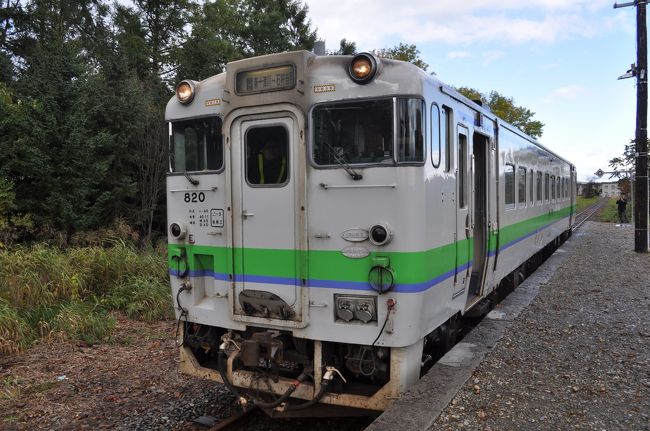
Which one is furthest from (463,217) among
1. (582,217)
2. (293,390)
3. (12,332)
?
(582,217)

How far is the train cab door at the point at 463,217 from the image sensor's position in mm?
4973

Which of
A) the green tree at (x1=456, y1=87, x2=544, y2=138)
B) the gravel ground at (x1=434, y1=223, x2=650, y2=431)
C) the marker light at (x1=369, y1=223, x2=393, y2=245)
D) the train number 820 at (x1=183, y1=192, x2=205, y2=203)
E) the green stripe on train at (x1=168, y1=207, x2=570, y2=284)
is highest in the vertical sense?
the green tree at (x1=456, y1=87, x2=544, y2=138)

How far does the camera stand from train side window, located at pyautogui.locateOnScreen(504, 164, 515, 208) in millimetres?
7427

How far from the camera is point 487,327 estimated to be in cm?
658

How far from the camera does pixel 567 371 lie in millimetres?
5152

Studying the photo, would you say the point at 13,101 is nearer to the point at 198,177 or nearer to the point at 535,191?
the point at 198,177

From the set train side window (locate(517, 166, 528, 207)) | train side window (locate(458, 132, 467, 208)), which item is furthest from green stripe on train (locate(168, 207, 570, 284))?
train side window (locate(517, 166, 528, 207))

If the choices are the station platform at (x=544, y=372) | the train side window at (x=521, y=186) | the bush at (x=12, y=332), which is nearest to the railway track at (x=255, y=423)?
the station platform at (x=544, y=372)

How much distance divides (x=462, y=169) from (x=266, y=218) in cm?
219

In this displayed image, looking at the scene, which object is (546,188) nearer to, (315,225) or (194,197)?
(315,225)

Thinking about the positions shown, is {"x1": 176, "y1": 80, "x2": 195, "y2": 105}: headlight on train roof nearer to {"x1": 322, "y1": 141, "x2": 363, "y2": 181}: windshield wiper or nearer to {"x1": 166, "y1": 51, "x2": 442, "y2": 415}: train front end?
{"x1": 166, "y1": 51, "x2": 442, "y2": 415}: train front end

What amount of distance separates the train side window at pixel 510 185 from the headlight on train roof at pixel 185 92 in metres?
4.65

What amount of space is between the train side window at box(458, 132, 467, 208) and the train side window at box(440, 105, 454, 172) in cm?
37

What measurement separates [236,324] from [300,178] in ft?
4.83
